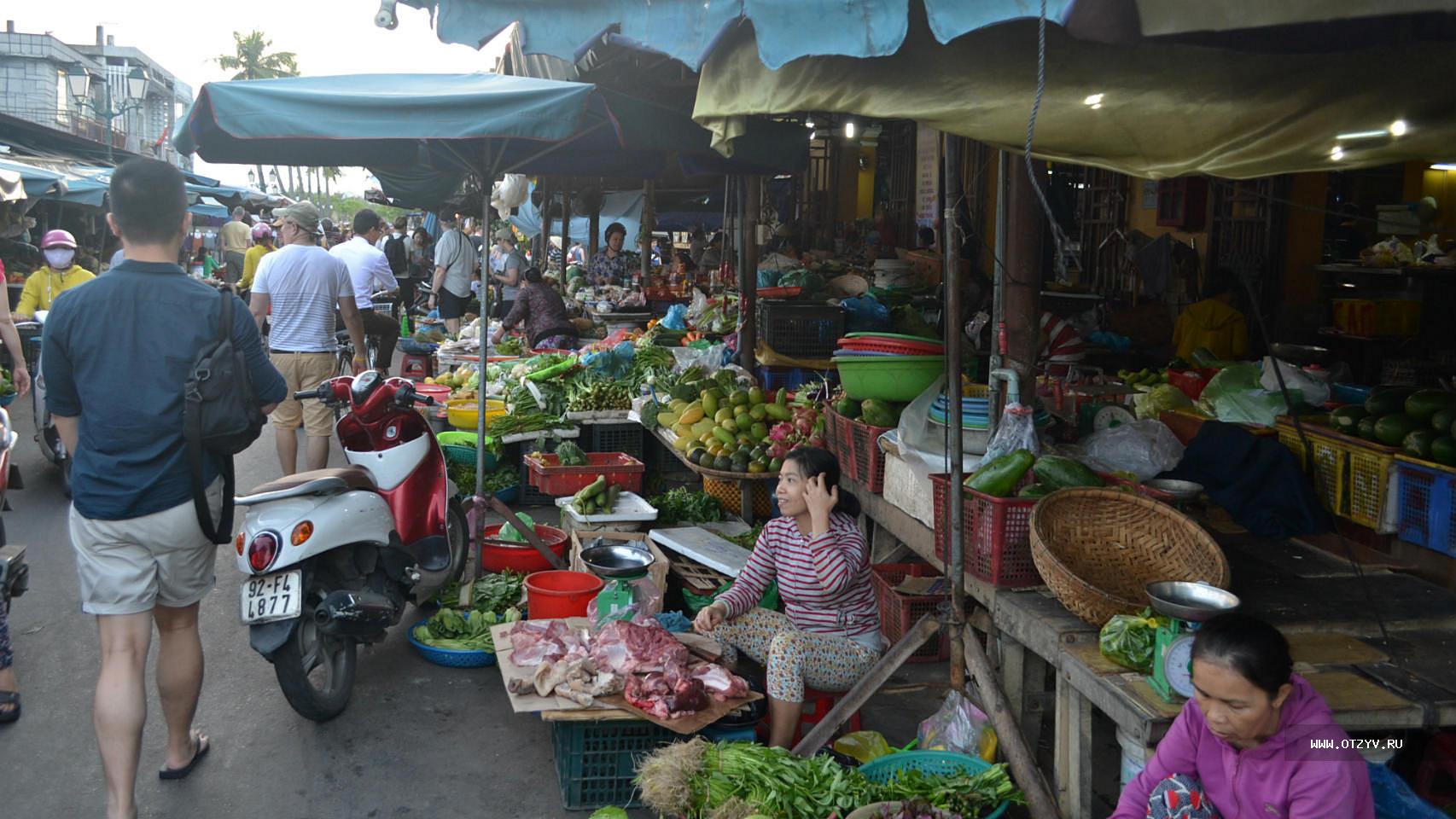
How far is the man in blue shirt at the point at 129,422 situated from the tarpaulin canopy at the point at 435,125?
175cm

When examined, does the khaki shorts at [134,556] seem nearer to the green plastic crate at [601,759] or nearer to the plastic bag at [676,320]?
the green plastic crate at [601,759]

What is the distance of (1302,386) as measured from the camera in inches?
241

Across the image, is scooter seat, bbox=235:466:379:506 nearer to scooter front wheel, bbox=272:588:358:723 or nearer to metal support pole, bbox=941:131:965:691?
scooter front wheel, bbox=272:588:358:723

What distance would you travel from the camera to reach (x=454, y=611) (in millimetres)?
5707

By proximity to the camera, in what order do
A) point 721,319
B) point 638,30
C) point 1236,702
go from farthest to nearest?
1. point 721,319
2. point 638,30
3. point 1236,702

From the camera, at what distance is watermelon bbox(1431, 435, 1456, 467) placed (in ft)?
14.8

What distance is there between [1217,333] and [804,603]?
6357mm

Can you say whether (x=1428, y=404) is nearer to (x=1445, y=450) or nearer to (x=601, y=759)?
(x=1445, y=450)

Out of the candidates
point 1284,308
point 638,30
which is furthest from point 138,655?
point 1284,308

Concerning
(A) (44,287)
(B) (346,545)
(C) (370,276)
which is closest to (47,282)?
(A) (44,287)

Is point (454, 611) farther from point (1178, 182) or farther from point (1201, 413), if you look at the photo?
point (1178, 182)

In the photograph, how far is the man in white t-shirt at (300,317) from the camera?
749 centimetres

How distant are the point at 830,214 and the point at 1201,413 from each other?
510 inches

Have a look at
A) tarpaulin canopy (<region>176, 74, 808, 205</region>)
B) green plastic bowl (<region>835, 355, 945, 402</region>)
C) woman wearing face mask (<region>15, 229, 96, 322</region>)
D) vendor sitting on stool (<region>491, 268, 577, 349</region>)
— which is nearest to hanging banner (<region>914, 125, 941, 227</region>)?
vendor sitting on stool (<region>491, 268, 577, 349</region>)
